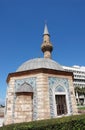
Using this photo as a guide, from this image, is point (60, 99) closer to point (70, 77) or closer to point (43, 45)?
point (70, 77)

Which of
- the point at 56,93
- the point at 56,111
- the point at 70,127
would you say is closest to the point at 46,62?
the point at 56,93

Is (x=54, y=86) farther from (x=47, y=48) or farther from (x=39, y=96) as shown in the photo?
(x=47, y=48)

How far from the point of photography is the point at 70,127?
734 centimetres

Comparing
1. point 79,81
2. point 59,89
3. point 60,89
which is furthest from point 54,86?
point 79,81

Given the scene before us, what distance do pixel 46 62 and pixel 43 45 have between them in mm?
9368

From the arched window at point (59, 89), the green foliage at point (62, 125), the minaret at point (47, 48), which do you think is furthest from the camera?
the minaret at point (47, 48)

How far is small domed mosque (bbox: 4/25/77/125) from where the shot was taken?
1172 centimetres

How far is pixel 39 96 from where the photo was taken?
39.4 ft

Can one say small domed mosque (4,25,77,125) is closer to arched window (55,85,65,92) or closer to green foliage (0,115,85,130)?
arched window (55,85,65,92)

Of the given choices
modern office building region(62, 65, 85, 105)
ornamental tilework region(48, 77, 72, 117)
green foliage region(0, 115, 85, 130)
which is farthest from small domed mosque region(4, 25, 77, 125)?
modern office building region(62, 65, 85, 105)

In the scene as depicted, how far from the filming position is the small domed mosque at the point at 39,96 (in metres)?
11.7

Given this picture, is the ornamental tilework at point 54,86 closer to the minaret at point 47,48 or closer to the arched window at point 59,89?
the arched window at point 59,89

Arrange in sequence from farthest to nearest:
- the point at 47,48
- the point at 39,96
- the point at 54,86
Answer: the point at 47,48 → the point at 54,86 → the point at 39,96

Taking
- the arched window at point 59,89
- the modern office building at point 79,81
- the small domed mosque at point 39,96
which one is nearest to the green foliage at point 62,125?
the small domed mosque at point 39,96
